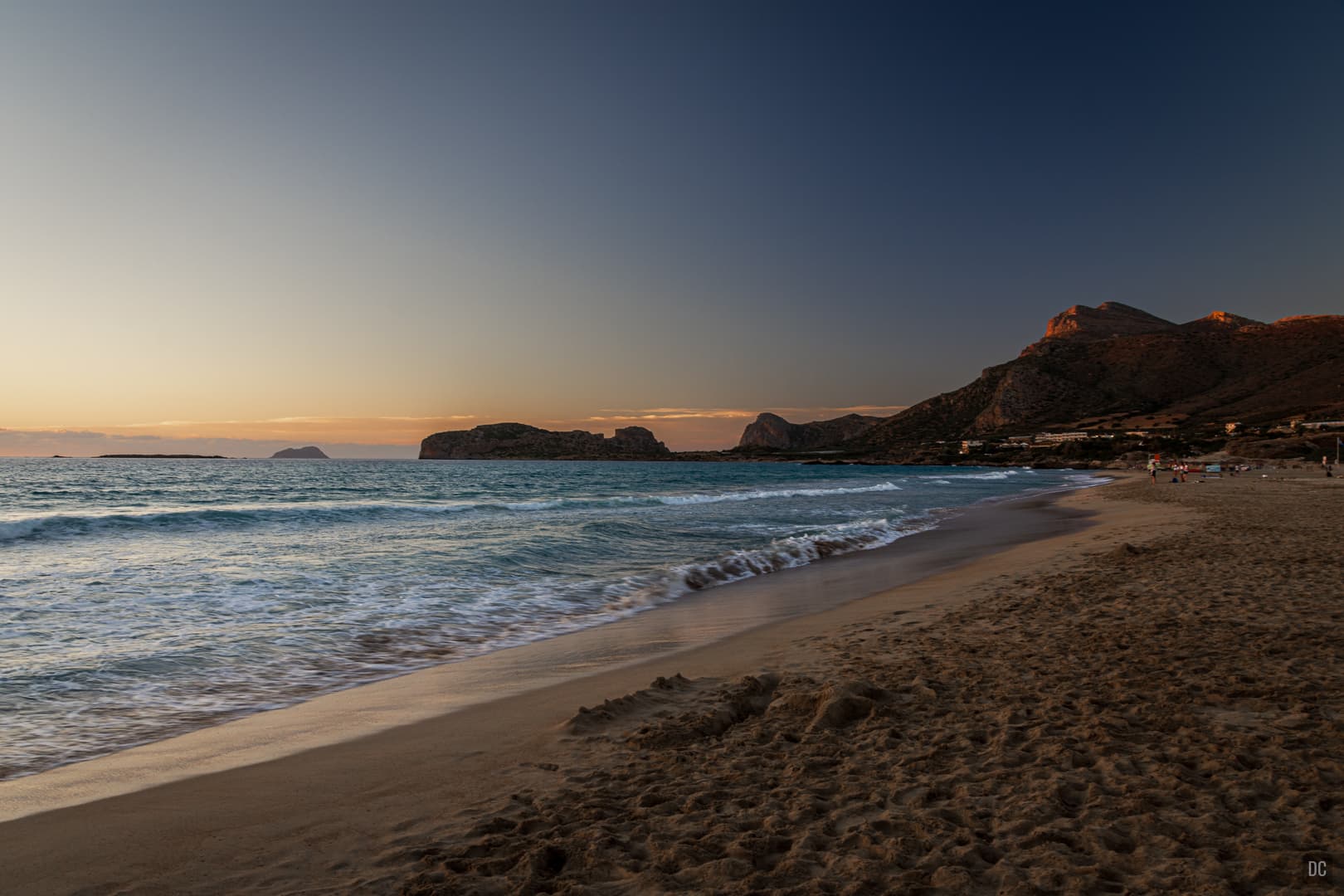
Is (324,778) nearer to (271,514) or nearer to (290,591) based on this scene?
(290,591)

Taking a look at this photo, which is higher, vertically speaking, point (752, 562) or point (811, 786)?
point (811, 786)

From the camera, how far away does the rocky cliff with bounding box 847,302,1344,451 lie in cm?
12212

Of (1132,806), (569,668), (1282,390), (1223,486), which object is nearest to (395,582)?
(569,668)

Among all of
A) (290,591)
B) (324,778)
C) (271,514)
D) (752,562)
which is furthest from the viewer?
(271,514)

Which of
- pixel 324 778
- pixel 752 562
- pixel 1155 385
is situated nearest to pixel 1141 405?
pixel 1155 385

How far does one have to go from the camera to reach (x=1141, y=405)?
5605 inches

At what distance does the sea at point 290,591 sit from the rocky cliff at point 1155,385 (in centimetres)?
12499

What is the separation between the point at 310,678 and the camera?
782cm

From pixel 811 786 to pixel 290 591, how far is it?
11.8 m

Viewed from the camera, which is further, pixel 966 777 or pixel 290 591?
pixel 290 591

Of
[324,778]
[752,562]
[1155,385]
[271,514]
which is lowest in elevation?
[752,562]

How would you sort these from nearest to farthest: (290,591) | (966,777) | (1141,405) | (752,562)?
(966,777) < (290,591) < (752,562) < (1141,405)

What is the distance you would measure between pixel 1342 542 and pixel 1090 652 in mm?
11844

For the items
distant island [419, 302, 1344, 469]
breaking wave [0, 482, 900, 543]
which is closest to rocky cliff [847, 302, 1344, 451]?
distant island [419, 302, 1344, 469]
